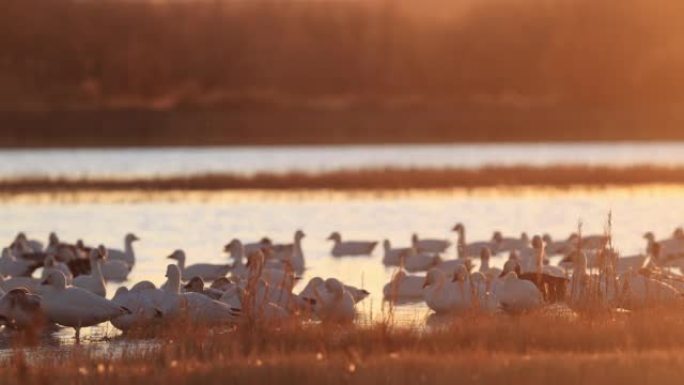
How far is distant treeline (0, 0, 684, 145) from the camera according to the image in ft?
186

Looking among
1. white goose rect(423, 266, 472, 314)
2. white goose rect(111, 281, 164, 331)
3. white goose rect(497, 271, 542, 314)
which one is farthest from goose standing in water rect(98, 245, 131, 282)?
white goose rect(497, 271, 542, 314)

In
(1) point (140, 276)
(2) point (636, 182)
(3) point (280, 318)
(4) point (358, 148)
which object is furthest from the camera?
(4) point (358, 148)

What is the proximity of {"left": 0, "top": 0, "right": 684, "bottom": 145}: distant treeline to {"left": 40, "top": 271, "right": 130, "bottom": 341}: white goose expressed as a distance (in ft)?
126

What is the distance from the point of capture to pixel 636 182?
35094 mm

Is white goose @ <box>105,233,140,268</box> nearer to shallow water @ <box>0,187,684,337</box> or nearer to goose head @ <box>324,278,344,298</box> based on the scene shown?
shallow water @ <box>0,187,684,337</box>

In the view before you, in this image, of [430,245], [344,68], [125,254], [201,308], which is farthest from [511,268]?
[344,68]

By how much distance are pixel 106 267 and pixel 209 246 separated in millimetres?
4711

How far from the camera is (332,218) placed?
29125 mm

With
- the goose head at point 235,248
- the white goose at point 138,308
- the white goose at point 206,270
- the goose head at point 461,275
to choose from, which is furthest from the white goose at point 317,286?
the goose head at point 235,248

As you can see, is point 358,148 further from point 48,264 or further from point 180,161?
point 48,264

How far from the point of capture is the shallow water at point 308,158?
41406 millimetres

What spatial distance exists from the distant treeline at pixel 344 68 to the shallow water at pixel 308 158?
8.49ft

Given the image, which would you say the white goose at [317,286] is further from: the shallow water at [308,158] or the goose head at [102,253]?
the shallow water at [308,158]

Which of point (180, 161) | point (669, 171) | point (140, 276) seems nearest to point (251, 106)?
point (180, 161)
